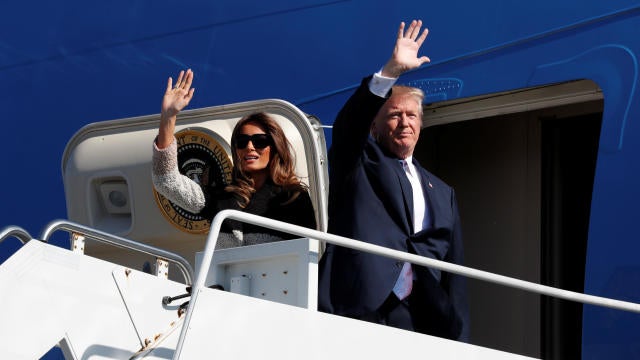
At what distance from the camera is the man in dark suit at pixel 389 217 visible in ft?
10.0

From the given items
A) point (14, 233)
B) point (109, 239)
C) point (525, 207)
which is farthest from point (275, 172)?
point (525, 207)

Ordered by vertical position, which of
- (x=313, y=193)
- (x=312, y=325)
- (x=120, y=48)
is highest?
(x=120, y=48)

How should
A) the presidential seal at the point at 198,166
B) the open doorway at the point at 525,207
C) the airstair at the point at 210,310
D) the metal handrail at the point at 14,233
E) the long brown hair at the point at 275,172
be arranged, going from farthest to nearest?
the open doorway at the point at 525,207
the presidential seal at the point at 198,166
the long brown hair at the point at 275,172
the metal handrail at the point at 14,233
the airstair at the point at 210,310

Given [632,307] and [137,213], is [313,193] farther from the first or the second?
[632,307]

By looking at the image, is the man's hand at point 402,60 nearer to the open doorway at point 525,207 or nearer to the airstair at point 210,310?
the airstair at point 210,310

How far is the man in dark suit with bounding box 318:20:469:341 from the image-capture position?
305cm

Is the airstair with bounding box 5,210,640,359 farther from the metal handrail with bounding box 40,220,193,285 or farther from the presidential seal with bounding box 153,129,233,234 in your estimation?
the presidential seal with bounding box 153,129,233,234

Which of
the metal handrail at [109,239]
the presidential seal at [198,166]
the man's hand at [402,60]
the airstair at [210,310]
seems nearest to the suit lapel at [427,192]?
the man's hand at [402,60]

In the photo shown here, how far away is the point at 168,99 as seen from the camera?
3535 mm

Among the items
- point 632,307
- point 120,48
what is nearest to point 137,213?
point 120,48

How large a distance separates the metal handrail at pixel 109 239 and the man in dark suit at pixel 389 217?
523 mm

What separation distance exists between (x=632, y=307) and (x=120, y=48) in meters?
2.93

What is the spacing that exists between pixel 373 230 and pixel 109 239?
0.81m

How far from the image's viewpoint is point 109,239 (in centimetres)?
315
